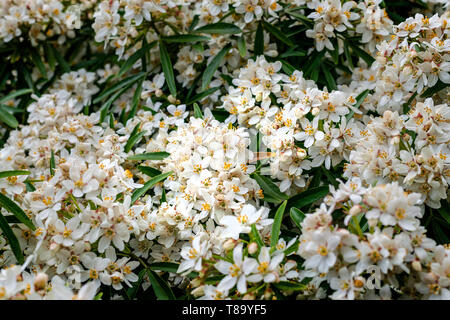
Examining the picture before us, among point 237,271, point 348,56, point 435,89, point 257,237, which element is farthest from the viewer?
point 348,56

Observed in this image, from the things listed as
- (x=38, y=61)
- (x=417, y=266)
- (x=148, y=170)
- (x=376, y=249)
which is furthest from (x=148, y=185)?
(x=38, y=61)

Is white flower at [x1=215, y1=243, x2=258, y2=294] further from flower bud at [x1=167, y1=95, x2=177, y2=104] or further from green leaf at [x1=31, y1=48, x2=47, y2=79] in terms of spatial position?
green leaf at [x1=31, y1=48, x2=47, y2=79]

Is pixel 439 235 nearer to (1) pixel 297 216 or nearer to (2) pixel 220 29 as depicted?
(1) pixel 297 216

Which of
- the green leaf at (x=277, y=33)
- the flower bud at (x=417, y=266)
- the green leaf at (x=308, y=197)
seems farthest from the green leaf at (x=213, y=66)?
the flower bud at (x=417, y=266)

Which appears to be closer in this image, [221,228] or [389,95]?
[221,228]

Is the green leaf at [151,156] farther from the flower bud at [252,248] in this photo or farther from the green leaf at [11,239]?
the flower bud at [252,248]
